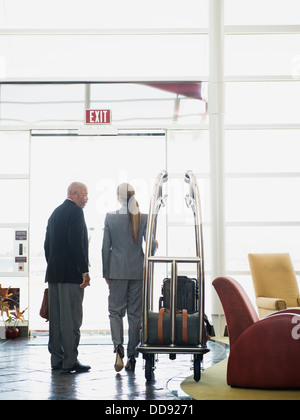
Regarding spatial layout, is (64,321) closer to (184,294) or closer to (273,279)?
(184,294)

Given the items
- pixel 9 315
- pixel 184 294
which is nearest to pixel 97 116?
pixel 9 315

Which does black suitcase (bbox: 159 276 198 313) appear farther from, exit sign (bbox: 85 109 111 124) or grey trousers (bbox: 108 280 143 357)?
exit sign (bbox: 85 109 111 124)

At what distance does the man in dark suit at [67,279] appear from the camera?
204 inches

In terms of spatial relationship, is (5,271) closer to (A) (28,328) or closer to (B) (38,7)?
(A) (28,328)

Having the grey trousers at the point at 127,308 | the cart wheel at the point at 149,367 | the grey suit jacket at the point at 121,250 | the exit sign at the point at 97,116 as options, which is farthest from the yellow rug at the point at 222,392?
the exit sign at the point at 97,116

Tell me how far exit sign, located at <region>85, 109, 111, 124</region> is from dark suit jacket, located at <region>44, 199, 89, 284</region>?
3.02m

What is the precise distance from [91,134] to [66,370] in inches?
148

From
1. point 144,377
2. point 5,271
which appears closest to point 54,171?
point 5,271

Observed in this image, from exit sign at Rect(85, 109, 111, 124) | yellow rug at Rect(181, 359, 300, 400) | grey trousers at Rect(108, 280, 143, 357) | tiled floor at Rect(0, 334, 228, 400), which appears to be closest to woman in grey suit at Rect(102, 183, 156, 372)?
grey trousers at Rect(108, 280, 143, 357)

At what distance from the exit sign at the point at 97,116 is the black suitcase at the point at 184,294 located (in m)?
3.89

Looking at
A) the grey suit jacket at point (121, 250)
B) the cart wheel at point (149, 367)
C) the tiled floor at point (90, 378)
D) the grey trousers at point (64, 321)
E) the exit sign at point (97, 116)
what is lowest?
the tiled floor at point (90, 378)

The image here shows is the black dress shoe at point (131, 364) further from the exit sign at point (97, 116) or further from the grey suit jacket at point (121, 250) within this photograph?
the exit sign at point (97, 116)

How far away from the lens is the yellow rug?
412 centimetres

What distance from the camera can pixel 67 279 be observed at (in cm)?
519
